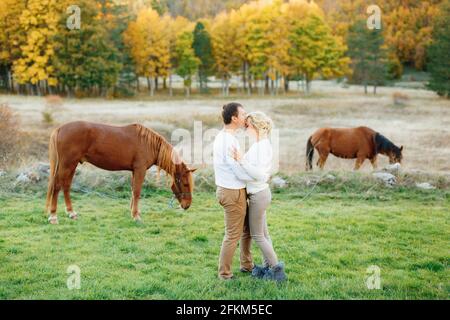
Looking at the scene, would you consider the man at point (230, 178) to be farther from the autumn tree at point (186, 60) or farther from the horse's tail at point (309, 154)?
the autumn tree at point (186, 60)

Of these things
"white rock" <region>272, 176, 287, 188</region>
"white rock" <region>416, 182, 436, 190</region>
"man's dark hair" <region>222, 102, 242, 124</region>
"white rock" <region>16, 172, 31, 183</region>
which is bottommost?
"white rock" <region>416, 182, 436, 190</region>

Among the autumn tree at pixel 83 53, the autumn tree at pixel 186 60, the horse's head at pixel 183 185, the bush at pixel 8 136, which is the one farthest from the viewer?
the autumn tree at pixel 186 60

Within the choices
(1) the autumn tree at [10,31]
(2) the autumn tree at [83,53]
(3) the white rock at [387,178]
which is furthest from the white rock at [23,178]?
(1) the autumn tree at [10,31]

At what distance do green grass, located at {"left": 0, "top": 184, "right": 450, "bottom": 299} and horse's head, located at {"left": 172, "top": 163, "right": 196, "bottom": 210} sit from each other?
356 mm

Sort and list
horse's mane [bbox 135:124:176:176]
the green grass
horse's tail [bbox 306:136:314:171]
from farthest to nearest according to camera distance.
Result: 1. horse's tail [bbox 306:136:314:171]
2. horse's mane [bbox 135:124:176:176]
3. the green grass

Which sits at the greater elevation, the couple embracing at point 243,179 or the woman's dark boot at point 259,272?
the couple embracing at point 243,179

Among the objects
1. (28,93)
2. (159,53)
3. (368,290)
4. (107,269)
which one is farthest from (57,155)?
(159,53)

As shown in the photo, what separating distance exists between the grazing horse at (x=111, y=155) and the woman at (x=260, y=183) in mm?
2852

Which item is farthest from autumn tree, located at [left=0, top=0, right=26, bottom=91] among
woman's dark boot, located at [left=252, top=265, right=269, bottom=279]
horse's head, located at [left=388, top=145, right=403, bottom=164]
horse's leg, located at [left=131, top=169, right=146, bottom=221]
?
woman's dark boot, located at [left=252, top=265, right=269, bottom=279]

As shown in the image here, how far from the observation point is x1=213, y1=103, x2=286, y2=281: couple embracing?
482cm

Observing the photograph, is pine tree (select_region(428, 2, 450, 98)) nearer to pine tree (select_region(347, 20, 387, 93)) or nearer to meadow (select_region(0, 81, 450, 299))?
pine tree (select_region(347, 20, 387, 93))

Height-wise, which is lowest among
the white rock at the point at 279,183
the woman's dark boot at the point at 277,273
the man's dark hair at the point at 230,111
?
the white rock at the point at 279,183

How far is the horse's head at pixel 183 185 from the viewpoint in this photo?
7.82 metres

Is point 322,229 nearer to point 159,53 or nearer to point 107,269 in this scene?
point 107,269
